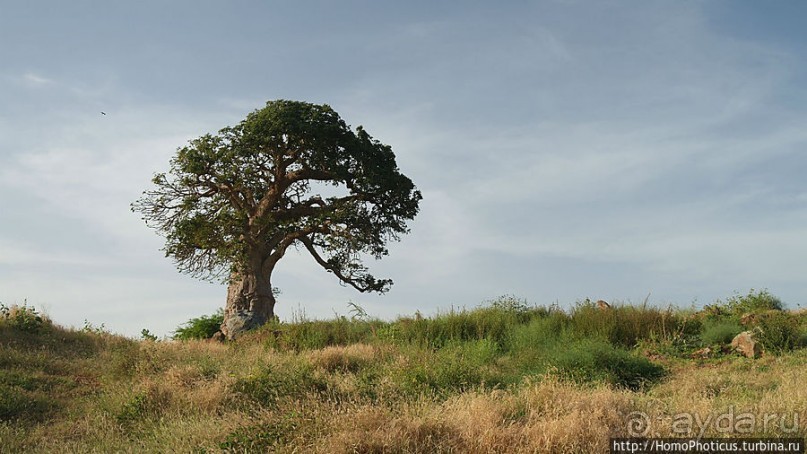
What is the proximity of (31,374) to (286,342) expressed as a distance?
4.93m

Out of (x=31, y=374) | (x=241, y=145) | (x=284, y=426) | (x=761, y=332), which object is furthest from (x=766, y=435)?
(x=241, y=145)

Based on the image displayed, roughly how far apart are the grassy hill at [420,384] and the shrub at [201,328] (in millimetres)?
3871

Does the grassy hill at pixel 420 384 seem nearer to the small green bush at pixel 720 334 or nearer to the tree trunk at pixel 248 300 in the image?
the small green bush at pixel 720 334

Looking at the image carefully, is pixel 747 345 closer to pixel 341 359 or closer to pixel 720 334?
pixel 720 334

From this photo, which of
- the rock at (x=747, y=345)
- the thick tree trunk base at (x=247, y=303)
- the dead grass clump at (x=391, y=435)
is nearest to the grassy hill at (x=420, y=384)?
the dead grass clump at (x=391, y=435)

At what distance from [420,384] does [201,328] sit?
14.0 m

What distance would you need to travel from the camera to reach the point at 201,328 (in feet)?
69.4

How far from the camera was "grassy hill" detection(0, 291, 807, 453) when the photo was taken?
6.31 m

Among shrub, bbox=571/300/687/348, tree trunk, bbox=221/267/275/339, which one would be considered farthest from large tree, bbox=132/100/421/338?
shrub, bbox=571/300/687/348

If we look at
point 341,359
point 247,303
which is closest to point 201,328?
point 247,303

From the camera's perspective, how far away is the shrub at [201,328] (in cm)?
2098

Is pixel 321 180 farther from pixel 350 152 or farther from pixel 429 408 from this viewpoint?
pixel 429 408

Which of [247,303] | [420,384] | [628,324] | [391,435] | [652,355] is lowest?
[391,435]

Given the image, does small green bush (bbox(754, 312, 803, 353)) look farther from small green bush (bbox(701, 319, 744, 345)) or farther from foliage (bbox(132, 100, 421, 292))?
foliage (bbox(132, 100, 421, 292))
